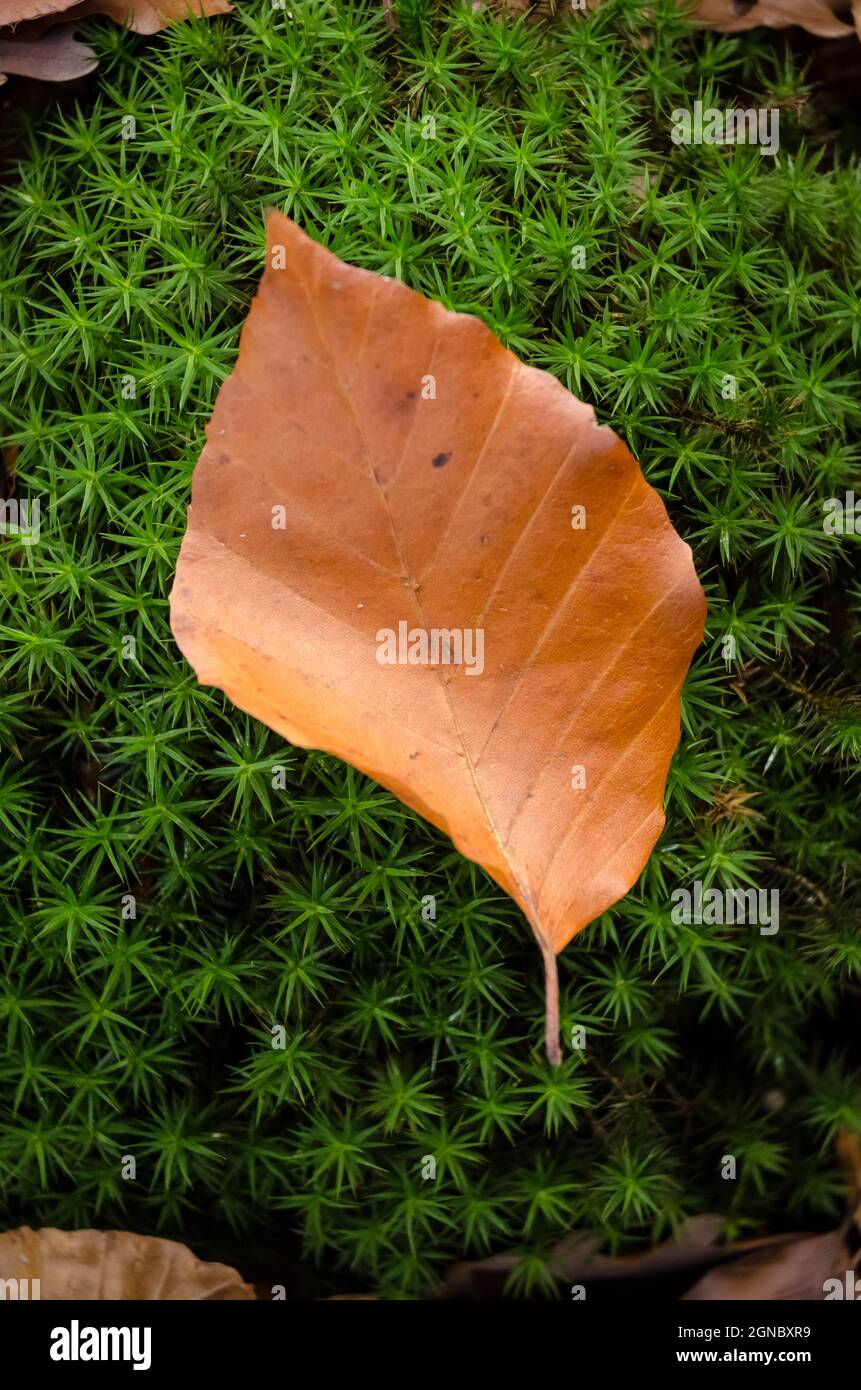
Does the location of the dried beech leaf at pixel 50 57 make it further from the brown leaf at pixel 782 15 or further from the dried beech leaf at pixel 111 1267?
the dried beech leaf at pixel 111 1267

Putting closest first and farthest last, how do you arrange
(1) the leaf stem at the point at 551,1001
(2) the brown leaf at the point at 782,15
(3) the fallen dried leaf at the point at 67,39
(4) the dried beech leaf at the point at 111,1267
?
(1) the leaf stem at the point at 551,1001, (4) the dried beech leaf at the point at 111,1267, (3) the fallen dried leaf at the point at 67,39, (2) the brown leaf at the point at 782,15

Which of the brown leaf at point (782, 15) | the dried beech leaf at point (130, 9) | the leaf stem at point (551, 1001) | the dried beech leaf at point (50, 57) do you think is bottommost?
the leaf stem at point (551, 1001)

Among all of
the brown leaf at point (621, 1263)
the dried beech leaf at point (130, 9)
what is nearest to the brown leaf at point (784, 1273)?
the brown leaf at point (621, 1263)

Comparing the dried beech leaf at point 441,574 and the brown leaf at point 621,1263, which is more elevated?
the dried beech leaf at point 441,574

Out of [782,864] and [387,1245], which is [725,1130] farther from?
[387,1245]

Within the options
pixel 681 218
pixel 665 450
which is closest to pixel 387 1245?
pixel 665 450

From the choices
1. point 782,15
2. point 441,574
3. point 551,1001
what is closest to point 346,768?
point 441,574

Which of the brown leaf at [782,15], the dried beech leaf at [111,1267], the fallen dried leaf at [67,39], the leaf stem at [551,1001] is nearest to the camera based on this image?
the leaf stem at [551,1001]
